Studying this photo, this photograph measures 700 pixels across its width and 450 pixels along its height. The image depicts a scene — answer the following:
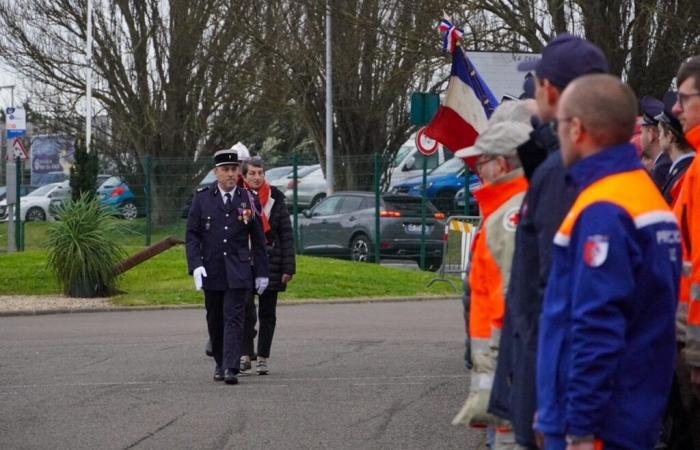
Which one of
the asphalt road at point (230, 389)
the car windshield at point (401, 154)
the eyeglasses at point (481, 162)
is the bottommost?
the asphalt road at point (230, 389)

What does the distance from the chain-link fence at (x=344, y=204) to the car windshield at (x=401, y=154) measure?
163mm

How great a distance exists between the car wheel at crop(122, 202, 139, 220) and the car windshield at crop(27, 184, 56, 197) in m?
14.4

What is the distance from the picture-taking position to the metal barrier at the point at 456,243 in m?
20.6

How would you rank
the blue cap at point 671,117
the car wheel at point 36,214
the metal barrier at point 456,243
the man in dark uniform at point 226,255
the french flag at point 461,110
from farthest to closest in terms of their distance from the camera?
the car wheel at point 36,214 → the metal barrier at point 456,243 → the man in dark uniform at point 226,255 → the french flag at point 461,110 → the blue cap at point 671,117

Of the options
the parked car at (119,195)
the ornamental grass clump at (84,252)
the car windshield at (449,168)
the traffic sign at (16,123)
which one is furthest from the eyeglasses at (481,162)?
the car windshield at (449,168)

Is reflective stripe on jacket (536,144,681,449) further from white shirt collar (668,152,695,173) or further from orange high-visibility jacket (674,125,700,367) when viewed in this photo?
white shirt collar (668,152,695,173)

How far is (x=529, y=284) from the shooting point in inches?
196

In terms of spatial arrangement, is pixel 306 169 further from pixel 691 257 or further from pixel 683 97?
pixel 691 257

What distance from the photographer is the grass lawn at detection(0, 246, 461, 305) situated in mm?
21938

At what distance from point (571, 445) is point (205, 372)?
8.81m

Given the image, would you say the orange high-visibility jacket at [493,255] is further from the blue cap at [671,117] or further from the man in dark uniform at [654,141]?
the man in dark uniform at [654,141]

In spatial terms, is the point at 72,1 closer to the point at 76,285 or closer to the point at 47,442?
the point at 76,285

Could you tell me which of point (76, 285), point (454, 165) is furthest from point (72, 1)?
point (76, 285)

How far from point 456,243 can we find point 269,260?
855cm
